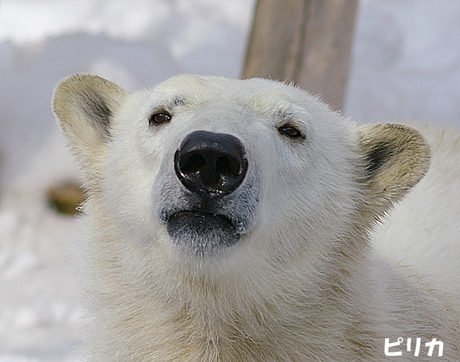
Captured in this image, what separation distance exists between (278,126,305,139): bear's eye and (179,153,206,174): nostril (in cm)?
53

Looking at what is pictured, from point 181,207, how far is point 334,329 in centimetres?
74

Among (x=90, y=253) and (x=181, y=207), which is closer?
(x=181, y=207)

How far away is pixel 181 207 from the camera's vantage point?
188 cm

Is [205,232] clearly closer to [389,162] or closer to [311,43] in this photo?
[389,162]

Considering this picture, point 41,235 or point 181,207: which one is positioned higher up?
point 41,235

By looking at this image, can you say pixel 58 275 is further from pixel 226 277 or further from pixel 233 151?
pixel 233 151

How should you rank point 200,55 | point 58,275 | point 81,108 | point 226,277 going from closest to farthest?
point 226,277
point 81,108
point 58,275
point 200,55

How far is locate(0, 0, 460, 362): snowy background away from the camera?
189 inches

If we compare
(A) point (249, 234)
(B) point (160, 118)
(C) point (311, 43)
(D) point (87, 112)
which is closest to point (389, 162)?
(A) point (249, 234)

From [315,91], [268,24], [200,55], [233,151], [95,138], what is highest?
[200,55]

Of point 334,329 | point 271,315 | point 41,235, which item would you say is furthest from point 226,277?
point 41,235

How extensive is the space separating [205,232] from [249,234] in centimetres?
14

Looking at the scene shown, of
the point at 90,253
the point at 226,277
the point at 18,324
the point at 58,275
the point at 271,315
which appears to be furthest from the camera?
the point at 58,275

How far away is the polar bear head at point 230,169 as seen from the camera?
1.87m
